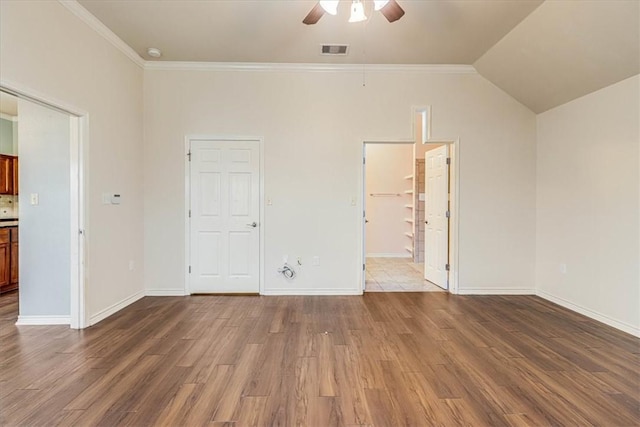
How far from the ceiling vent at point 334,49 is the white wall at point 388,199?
399 centimetres

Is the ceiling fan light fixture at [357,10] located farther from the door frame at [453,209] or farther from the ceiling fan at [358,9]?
the door frame at [453,209]

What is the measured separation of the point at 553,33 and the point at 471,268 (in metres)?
2.85

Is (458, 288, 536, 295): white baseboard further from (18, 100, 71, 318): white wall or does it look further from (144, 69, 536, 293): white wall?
(18, 100, 71, 318): white wall

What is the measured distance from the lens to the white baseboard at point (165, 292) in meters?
4.27

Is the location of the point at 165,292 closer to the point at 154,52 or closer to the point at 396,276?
the point at 154,52

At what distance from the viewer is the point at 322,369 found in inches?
93.5

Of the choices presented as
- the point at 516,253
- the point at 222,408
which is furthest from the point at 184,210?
the point at 516,253

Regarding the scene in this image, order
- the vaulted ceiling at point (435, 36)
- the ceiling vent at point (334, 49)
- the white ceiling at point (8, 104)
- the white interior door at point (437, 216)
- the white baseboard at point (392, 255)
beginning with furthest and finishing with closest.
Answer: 1. the white baseboard at point (392, 255)
2. the white interior door at point (437, 216)
3. the white ceiling at point (8, 104)
4. the ceiling vent at point (334, 49)
5. the vaulted ceiling at point (435, 36)

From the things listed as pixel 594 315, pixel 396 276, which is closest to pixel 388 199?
pixel 396 276

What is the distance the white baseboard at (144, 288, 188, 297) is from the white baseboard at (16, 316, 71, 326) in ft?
3.45

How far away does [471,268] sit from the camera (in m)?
4.36

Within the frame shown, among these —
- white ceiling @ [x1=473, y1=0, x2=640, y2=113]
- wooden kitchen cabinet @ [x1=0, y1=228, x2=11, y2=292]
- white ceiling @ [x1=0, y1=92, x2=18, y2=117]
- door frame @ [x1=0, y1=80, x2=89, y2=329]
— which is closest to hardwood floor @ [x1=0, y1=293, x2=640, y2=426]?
door frame @ [x1=0, y1=80, x2=89, y2=329]

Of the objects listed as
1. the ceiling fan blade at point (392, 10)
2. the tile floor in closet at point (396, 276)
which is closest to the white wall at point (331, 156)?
the tile floor in closet at point (396, 276)

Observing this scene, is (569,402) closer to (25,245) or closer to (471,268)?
(471,268)
